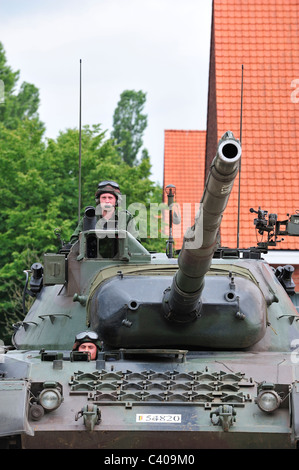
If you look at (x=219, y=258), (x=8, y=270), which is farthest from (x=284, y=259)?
(x=219, y=258)

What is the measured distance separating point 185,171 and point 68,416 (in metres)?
35.8

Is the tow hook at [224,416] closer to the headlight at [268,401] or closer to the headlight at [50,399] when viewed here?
the headlight at [268,401]

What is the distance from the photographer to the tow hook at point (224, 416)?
33.4 feet

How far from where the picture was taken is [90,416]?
403 inches

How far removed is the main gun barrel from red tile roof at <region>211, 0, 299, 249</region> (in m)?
13.4

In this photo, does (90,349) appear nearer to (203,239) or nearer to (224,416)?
(203,239)

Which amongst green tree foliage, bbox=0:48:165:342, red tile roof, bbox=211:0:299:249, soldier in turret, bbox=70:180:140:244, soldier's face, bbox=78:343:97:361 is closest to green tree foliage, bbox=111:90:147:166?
green tree foliage, bbox=0:48:165:342

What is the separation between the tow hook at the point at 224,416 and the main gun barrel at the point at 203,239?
145 centimetres

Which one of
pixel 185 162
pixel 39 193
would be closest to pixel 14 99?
pixel 185 162

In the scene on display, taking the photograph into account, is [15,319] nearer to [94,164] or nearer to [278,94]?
[94,164]

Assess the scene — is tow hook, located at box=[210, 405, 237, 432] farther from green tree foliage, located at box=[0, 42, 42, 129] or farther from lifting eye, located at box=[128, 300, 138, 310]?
green tree foliage, located at box=[0, 42, 42, 129]

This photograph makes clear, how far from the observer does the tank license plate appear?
34.1 ft

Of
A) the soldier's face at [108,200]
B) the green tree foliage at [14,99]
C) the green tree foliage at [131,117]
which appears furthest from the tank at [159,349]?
the green tree foliage at [131,117]

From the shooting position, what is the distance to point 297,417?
10.1 meters
